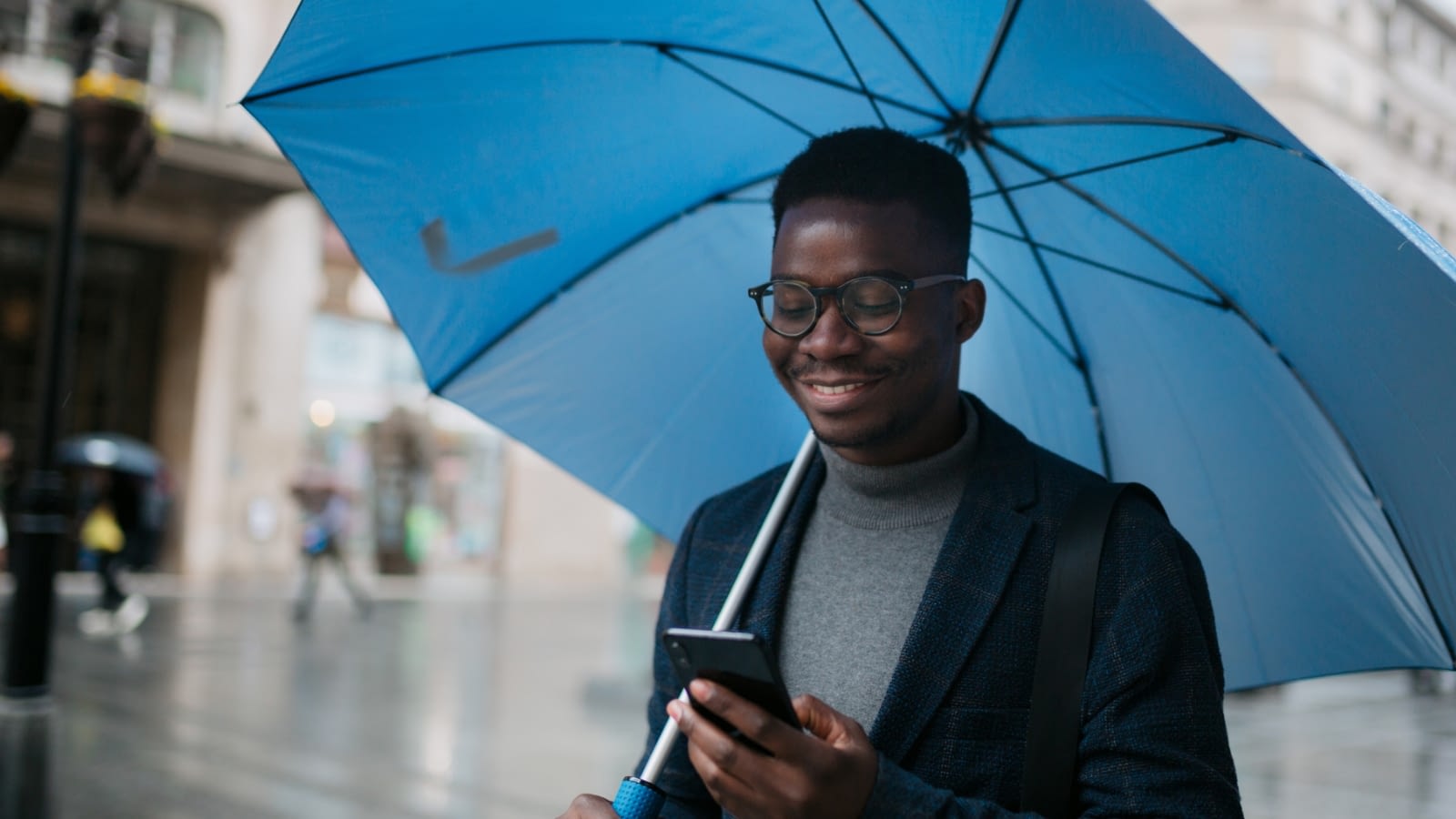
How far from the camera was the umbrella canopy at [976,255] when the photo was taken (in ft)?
6.94

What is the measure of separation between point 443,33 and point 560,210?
0.47 meters

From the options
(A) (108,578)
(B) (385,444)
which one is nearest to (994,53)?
(A) (108,578)

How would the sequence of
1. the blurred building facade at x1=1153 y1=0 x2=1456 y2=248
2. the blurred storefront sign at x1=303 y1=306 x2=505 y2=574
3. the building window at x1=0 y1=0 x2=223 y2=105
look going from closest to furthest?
the building window at x1=0 y1=0 x2=223 y2=105, the blurred storefront sign at x1=303 y1=306 x2=505 y2=574, the blurred building facade at x1=1153 y1=0 x2=1456 y2=248

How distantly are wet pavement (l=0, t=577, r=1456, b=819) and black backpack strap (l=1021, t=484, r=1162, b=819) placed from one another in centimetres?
518

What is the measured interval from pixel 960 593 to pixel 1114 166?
3.02ft

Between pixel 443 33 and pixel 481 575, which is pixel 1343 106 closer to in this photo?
pixel 481 575

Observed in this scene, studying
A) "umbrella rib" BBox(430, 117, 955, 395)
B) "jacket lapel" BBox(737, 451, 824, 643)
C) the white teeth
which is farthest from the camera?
"umbrella rib" BBox(430, 117, 955, 395)

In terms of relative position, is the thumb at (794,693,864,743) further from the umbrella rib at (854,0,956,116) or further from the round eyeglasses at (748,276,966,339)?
the umbrella rib at (854,0,956,116)

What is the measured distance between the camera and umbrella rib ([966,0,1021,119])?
2053 millimetres

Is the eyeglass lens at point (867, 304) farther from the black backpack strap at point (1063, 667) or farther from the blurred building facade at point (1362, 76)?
the blurred building facade at point (1362, 76)

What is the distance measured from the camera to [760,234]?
289cm

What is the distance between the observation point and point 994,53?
2186 millimetres

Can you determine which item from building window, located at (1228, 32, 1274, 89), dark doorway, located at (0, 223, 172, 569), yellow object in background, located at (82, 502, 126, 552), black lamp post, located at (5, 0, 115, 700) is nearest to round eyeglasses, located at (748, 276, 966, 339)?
black lamp post, located at (5, 0, 115, 700)

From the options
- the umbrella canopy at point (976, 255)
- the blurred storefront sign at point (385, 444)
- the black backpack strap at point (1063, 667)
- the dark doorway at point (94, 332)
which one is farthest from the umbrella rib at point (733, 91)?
the blurred storefront sign at point (385, 444)
